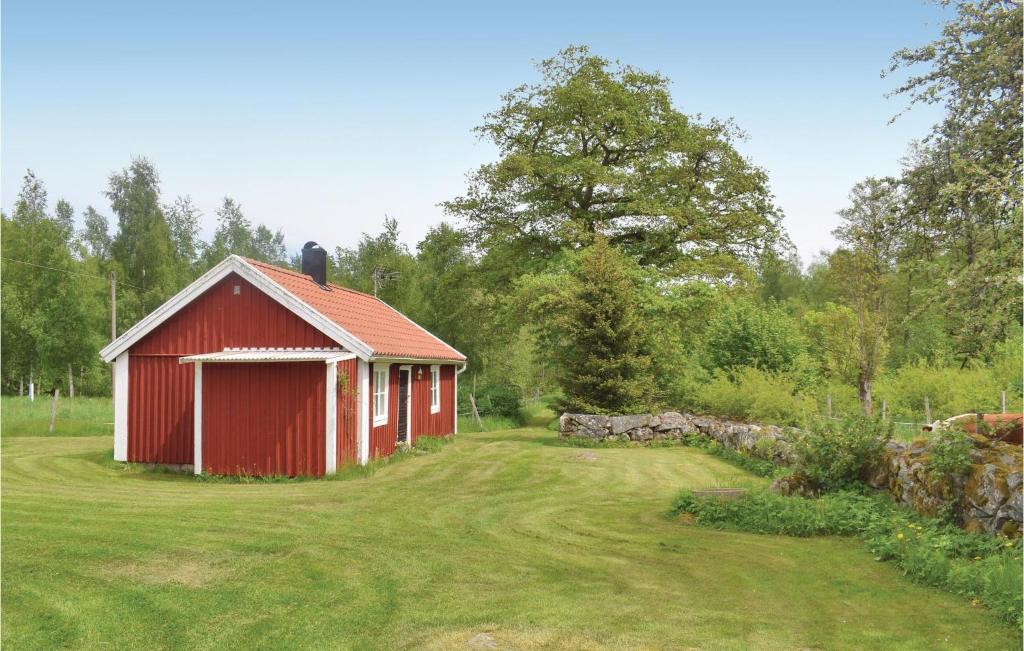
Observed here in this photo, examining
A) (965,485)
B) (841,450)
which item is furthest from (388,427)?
(965,485)

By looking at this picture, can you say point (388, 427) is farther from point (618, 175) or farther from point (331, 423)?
point (618, 175)

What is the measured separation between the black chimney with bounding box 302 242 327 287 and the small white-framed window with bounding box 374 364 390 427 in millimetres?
3259

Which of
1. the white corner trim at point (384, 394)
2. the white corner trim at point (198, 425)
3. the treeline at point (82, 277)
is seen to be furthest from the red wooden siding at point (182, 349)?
the treeline at point (82, 277)

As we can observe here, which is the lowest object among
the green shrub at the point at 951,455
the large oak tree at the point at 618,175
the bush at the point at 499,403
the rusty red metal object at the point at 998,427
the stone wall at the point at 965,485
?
the bush at the point at 499,403

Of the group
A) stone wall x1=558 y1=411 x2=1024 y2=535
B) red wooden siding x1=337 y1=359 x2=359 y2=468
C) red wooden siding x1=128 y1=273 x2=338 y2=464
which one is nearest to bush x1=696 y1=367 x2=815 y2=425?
stone wall x1=558 y1=411 x2=1024 y2=535

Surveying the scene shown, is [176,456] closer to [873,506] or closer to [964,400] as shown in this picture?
[873,506]

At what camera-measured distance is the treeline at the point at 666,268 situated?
29.9 ft

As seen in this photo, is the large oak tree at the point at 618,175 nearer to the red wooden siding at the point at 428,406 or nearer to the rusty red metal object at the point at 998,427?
the red wooden siding at the point at 428,406

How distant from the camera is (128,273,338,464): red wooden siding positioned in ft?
51.5

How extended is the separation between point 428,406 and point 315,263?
216 inches

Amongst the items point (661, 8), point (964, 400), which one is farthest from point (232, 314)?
point (964, 400)

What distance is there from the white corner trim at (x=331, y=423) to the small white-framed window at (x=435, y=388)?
24.0 feet

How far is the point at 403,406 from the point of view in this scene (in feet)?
62.1

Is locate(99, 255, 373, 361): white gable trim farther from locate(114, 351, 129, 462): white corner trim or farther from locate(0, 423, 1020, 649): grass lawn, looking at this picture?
locate(0, 423, 1020, 649): grass lawn
